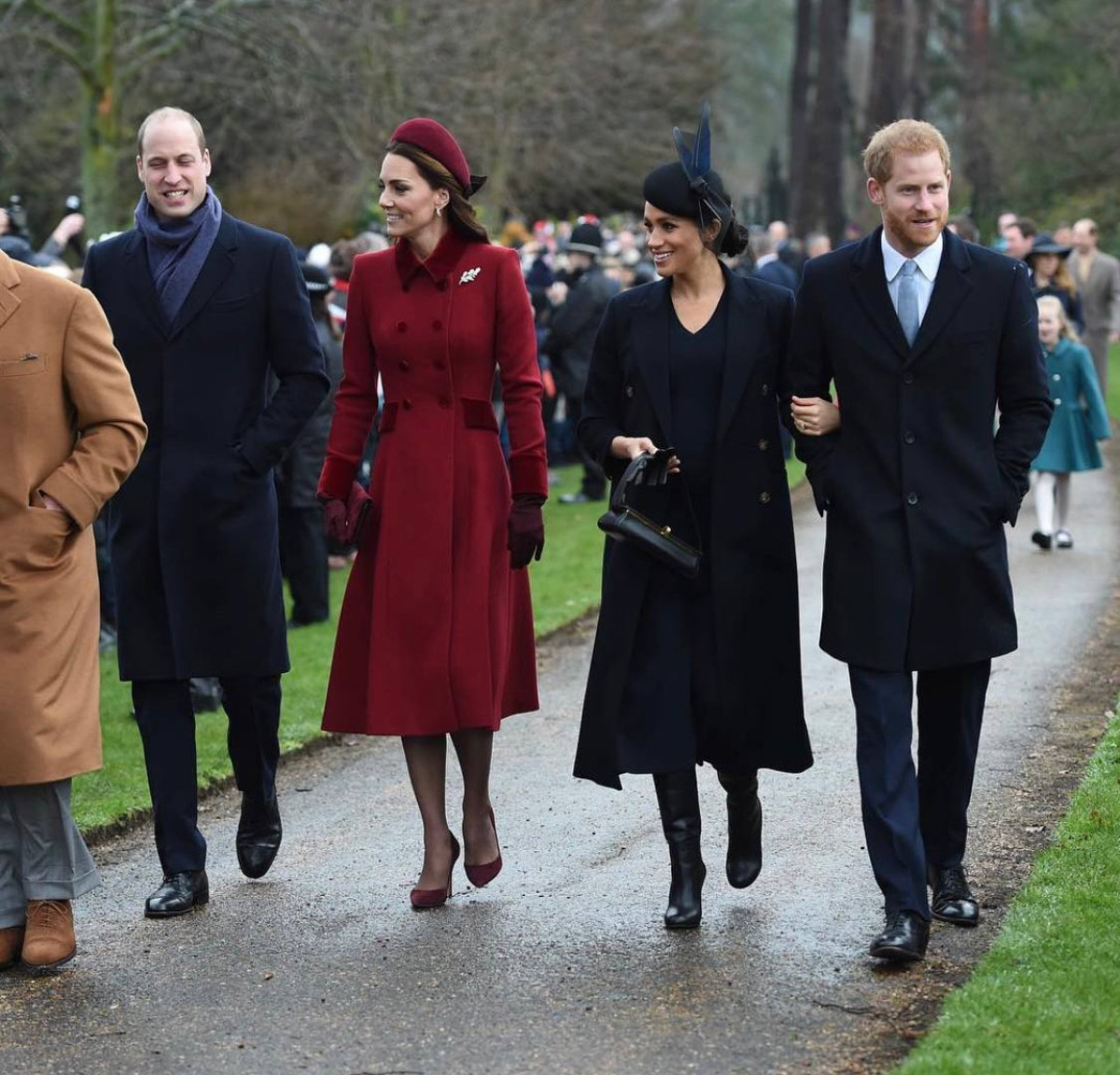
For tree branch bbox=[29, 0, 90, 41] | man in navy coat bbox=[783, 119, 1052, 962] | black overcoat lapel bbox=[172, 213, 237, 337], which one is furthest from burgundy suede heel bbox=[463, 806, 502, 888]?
tree branch bbox=[29, 0, 90, 41]

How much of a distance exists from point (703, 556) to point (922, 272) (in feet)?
3.16

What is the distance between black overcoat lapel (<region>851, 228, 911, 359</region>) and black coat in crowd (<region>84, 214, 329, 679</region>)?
164cm

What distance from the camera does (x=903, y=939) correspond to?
5.42 m

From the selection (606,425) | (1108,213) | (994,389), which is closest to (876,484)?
(994,389)

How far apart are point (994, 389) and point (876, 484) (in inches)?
16.0

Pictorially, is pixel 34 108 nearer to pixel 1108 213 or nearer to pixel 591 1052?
pixel 1108 213

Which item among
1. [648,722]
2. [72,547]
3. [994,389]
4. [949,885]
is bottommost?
[949,885]

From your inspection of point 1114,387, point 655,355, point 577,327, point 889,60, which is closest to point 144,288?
point 655,355

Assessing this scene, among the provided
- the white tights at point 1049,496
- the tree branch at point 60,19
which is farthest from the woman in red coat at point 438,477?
the tree branch at point 60,19

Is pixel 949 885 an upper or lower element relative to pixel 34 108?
lower

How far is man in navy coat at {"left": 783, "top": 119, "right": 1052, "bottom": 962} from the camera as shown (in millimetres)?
5625

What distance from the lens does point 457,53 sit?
28.7 meters

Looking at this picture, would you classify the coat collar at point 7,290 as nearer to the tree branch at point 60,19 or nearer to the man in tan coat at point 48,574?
the man in tan coat at point 48,574

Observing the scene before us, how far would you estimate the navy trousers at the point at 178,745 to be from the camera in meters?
6.22
